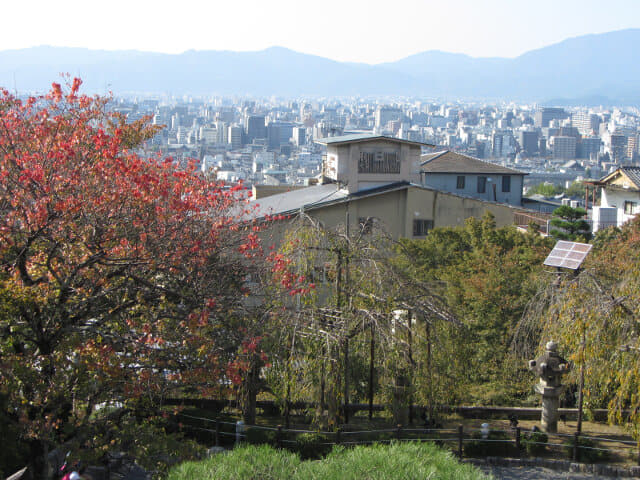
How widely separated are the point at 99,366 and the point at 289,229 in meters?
5.30

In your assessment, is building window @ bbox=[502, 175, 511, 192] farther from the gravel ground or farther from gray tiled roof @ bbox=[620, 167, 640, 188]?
the gravel ground

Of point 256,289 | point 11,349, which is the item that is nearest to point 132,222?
point 11,349

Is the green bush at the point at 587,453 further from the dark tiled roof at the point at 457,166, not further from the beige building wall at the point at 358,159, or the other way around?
the dark tiled roof at the point at 457,166

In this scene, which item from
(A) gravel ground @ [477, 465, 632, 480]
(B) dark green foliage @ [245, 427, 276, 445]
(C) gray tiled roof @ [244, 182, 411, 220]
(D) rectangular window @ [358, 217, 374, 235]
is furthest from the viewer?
(C) gray tiled roof @ [244, 182, 411, 220]

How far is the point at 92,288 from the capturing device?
10289mm

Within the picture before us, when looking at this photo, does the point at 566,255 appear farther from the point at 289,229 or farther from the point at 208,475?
the point at 208,475

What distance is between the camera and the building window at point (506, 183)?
1820 inches

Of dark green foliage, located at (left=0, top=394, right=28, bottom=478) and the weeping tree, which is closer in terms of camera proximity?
dark green foliage, located at (left=0, top=394, right=28, bottom=478)

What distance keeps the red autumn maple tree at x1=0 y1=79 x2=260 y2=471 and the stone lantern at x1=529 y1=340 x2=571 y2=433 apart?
5.09 meters

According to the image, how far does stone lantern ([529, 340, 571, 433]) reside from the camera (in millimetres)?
12469

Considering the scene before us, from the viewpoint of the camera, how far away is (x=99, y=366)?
9594 mm

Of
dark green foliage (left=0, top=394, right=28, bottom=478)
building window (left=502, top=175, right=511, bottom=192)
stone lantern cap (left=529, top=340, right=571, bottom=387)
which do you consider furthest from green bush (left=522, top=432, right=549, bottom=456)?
building window (left=502, top=175, right=511, bottom=192)

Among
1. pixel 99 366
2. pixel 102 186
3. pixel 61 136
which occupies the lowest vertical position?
pixel 99 366

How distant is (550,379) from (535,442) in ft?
3.68
